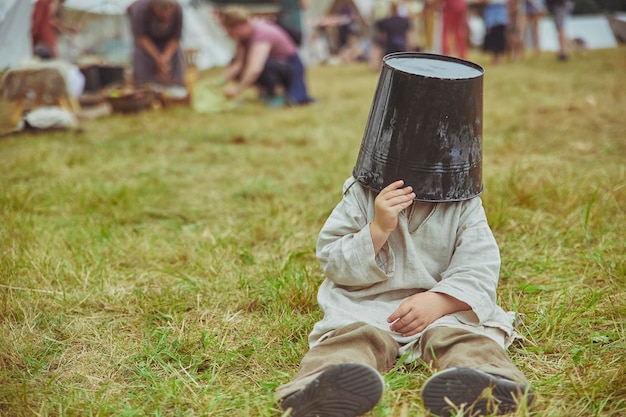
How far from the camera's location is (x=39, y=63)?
6.20 m

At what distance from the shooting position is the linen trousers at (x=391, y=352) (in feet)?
4.90

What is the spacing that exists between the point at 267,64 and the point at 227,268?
210 inches

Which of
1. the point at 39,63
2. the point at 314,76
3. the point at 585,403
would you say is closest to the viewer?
the point at 585,403

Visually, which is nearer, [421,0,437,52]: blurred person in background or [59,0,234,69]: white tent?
[59,0,234,69]: white tent

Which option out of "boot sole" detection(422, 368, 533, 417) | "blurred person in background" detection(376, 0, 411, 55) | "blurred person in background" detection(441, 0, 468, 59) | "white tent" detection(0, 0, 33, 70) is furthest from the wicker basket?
"boot sole" detection(422, 368, 533, 417)

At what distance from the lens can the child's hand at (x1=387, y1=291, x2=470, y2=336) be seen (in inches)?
65.9

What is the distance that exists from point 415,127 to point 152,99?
5.72 meters

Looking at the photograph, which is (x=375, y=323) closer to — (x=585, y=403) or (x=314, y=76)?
(x=585, y=403)

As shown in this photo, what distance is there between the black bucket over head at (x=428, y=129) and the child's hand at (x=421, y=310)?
0.28 meters

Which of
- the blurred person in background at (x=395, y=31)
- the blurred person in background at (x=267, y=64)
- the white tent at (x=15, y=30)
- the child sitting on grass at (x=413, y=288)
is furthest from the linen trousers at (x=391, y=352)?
the blurred person in background at (x=395, y=31)

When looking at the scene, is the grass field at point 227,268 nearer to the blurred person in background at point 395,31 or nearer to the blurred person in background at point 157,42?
the blurred person in background at point 157,42

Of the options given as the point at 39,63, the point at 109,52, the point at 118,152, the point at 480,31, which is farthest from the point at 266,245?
the point at 480,31

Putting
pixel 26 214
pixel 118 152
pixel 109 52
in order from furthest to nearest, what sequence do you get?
pixel 109 52 < pixel 118 152 < pixel 26 214

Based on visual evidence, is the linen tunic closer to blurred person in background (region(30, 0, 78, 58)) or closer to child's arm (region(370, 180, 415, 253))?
child's arm (region(370, 180, 415, 253))
